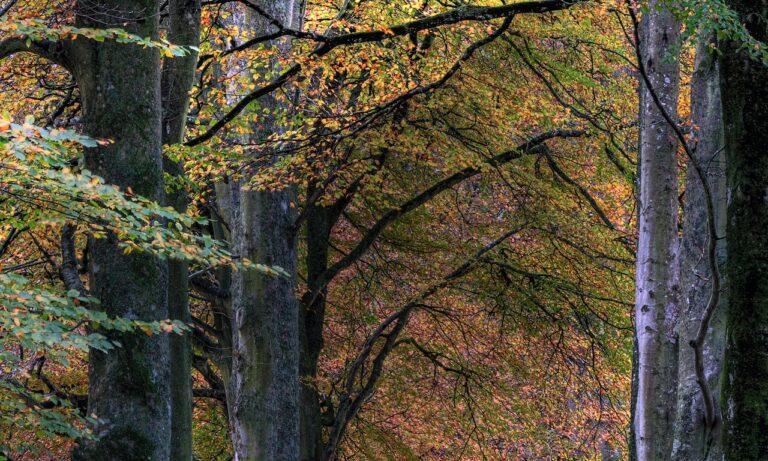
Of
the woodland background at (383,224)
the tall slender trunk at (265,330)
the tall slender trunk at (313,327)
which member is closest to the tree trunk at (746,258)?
the woodland background at (383,224)

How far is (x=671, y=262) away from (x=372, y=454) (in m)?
11.0

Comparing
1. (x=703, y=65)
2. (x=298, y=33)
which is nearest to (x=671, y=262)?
(x=703, y=65)

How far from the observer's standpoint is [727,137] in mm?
4668

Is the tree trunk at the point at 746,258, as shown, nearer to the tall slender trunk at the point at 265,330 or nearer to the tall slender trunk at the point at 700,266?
the tall slender trunk at the point at 700,266

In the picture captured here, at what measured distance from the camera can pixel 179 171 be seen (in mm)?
8297

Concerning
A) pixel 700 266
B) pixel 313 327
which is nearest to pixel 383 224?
pixel 313 327

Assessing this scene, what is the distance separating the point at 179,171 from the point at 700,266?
4738mm

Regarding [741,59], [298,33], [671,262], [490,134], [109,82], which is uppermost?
[490,134]

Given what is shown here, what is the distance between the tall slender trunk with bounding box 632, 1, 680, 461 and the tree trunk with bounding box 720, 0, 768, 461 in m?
1.54

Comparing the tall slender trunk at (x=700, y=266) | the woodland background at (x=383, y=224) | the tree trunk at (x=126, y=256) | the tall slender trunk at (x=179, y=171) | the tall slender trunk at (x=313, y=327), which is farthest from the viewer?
the tall slender trunk at (x=313, y=327)

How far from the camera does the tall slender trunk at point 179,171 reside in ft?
25.3

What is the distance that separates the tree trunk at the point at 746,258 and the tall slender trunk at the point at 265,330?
18.2 feet

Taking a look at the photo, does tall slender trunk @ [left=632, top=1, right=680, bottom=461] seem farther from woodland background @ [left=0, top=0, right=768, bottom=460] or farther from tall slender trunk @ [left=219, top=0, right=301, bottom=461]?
tall slender trunk @ [left=219, top=0, right=301, bottom=461]

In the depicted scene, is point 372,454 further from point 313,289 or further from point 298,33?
point 298,33
